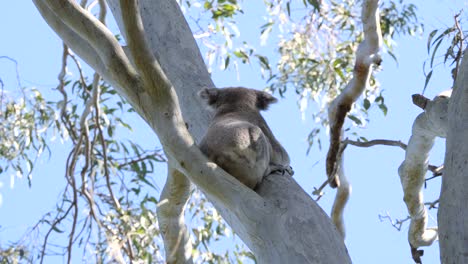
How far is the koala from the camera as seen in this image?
3.29 m

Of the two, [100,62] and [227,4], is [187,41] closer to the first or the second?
[100,62]

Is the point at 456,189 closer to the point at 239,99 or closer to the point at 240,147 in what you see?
the point at 240,147

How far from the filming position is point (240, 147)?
3355 mm

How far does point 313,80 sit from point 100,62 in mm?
4379

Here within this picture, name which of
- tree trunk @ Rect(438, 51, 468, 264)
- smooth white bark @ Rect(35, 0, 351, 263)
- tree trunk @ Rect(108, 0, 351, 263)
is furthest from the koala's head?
tree trunk @ Rect(438, 51, 468, 264)

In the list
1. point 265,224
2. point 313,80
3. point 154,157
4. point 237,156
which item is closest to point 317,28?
point 313,80

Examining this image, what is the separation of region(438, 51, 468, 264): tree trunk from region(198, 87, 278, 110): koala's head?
5.36 ft

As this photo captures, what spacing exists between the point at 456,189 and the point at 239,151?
1.18 meters

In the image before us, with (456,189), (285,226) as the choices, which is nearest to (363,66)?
(285,226)

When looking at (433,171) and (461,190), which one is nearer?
(461,190)

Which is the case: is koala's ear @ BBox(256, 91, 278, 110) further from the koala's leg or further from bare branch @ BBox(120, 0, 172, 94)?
bare branch @ BBox(120, 0, 172, 94)

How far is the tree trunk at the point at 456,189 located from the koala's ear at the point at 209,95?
1.52 metres

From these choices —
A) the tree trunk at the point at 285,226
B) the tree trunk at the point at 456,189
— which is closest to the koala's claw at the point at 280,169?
the tree trunk at the point at 285,226

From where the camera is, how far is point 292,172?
3.57 m
